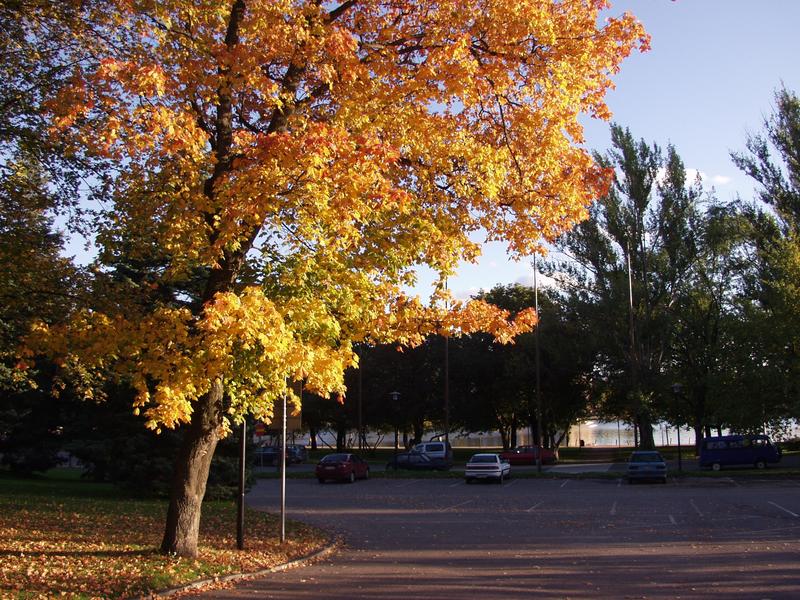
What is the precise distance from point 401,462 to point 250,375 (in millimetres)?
35938

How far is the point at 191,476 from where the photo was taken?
11.3 m

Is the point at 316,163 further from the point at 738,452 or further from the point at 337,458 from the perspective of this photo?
the point at 738,452

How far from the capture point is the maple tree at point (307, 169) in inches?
357

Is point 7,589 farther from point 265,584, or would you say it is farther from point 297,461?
point 297,461

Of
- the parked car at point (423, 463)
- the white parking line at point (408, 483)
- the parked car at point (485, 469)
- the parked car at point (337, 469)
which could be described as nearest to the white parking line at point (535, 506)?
the parked car at point (485, 469)

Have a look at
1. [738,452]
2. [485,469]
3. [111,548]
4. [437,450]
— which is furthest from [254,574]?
[738,452]

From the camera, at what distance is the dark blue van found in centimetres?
4106

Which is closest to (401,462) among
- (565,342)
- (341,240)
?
(565,342)

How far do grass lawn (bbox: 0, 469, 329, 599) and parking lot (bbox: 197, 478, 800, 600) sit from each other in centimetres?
92

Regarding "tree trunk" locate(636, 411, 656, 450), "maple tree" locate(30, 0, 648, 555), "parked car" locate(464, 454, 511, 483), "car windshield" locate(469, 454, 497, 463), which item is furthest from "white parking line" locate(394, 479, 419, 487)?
"maple tree" locate(30, 0, 648, 555)

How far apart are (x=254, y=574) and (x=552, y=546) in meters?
5.56

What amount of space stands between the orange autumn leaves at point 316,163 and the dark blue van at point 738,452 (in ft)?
112

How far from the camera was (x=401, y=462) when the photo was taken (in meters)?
44.7

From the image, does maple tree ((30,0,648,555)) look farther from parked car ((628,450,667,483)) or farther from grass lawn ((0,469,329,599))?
parked car ((628,450,667,483))
